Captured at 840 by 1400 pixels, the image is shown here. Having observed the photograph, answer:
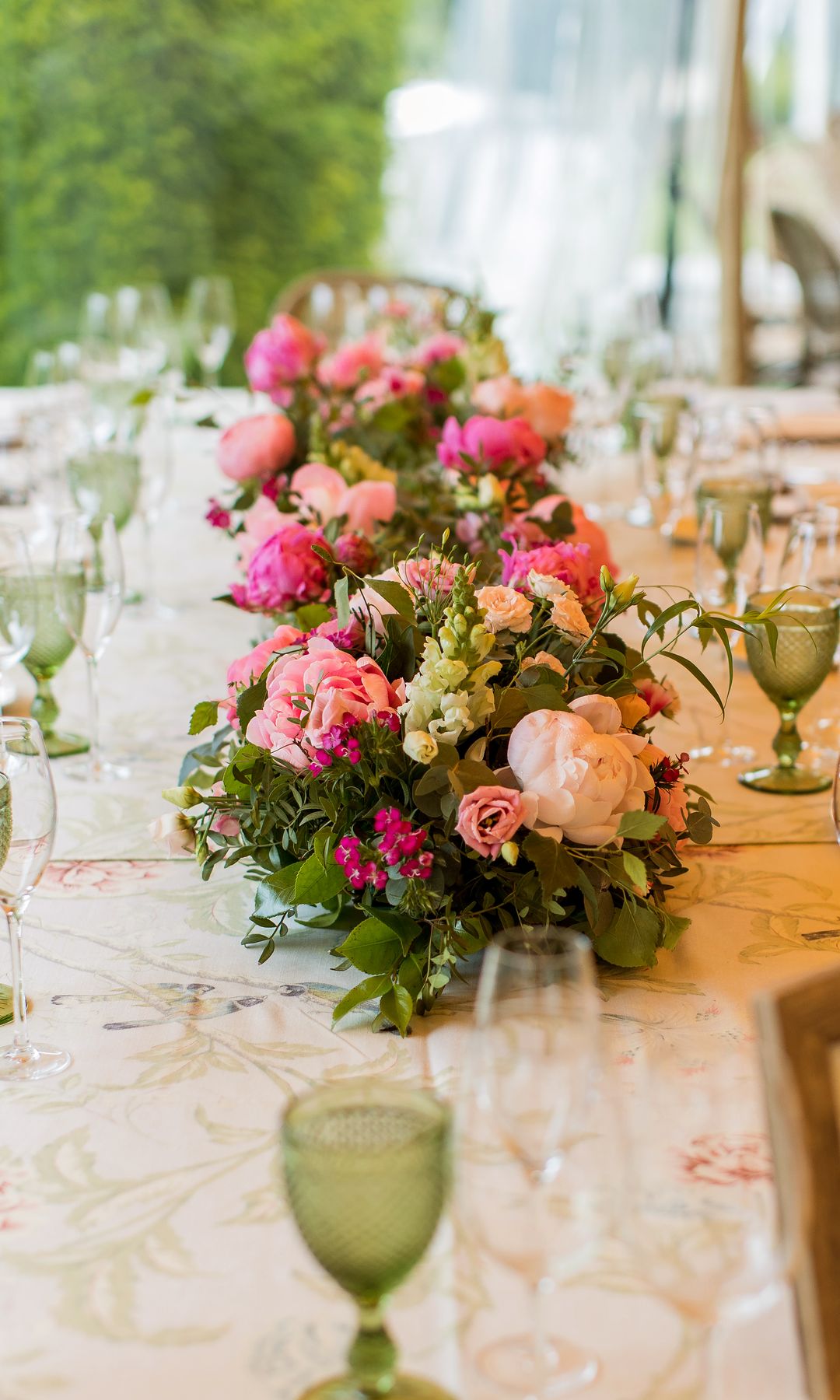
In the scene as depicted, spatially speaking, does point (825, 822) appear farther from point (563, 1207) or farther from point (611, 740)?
point (563, 1207)

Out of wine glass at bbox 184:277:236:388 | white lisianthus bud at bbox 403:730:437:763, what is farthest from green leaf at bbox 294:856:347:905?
wine glass at bbox 184:277:236:388

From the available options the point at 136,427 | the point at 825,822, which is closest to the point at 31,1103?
the point at 825,822

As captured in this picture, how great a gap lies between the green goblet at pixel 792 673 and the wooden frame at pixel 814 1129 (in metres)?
0.74

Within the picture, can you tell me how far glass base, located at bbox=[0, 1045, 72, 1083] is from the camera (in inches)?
35.9

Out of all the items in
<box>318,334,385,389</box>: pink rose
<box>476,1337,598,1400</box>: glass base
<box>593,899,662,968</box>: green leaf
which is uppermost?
<box>318,334,385,389</box>: pink rose

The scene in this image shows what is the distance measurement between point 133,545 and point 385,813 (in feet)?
5.27

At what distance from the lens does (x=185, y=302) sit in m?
6.58

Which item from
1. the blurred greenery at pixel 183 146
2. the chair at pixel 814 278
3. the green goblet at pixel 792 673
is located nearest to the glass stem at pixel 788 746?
the green goblet at pixel 792 673

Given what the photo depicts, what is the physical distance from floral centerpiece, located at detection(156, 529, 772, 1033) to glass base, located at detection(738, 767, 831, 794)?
0.36 m

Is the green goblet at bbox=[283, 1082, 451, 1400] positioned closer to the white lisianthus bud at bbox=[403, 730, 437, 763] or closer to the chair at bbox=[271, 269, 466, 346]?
the white lisianthus bud at bbox=[403, 730, 437, 763]

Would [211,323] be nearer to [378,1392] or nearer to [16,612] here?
[16,612]

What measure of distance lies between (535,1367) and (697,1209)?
0.10 m

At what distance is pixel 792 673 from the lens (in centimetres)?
140

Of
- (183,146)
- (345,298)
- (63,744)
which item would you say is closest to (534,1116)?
(63,744)
